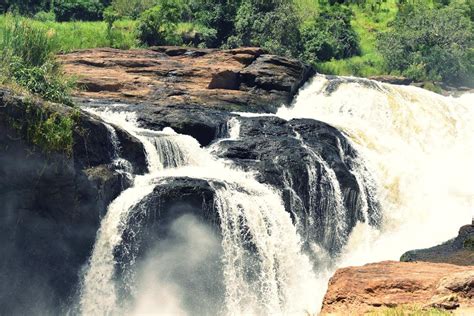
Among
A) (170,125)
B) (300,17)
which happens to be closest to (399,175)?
(170,125)

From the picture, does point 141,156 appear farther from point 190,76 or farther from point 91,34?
point 91,34

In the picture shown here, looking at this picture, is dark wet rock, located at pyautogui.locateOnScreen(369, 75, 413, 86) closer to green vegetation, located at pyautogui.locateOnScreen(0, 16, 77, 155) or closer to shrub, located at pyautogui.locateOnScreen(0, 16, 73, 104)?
green vegetation, located at pyautogui.locateOnScreen(0, 16, 77, 155)

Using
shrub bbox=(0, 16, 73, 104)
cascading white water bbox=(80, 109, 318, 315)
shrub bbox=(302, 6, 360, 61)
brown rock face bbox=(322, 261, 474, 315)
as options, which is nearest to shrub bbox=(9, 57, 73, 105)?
shrub bbox=(0, 16, 73, 104)

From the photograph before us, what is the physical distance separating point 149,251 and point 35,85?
19.0 feet

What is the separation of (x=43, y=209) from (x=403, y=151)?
1769cm

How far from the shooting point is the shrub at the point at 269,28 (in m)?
52.8

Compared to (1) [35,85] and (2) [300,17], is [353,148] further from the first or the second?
(2) [300,17]

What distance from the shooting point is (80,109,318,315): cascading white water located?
22312mm

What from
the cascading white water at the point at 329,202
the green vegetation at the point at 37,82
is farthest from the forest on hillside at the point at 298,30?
the green vegetation at the point at 37,82

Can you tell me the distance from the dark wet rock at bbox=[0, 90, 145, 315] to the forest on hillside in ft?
88.7

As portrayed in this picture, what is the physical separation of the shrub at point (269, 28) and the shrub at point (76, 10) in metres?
10.1

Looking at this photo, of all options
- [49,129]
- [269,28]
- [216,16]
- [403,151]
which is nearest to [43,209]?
[49,129]

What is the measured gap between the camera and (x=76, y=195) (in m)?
22.3

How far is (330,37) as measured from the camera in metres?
56.3
